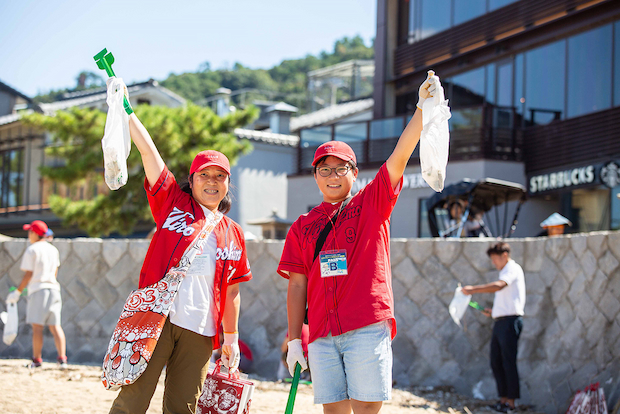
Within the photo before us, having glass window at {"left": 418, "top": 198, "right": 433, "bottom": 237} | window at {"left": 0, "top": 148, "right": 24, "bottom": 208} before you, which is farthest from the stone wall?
window at {"left": 0, "top": 148, "right": 24, "bottom": 208}

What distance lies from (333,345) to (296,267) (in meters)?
0.44

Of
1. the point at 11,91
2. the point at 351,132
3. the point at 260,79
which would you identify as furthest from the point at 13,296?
the point at 260,79

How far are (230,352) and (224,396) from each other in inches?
8.8

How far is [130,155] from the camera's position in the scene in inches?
484

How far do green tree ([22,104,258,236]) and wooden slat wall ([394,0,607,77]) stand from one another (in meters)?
5.33

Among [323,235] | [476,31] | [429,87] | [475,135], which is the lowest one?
[323,235]

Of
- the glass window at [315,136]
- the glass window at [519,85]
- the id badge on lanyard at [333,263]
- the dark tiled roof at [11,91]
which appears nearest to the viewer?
the id badge on lanyard at [333,263]

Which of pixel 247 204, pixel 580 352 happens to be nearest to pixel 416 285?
pixel 580 352

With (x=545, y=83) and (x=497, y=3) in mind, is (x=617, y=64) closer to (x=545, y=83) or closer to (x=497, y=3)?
(x=545, y=83)

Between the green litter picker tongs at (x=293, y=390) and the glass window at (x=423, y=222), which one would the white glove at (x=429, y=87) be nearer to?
the green litter picker tongs at (x=293, y=390)

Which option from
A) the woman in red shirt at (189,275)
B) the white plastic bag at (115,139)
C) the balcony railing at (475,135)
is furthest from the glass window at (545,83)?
the white plastic bag at (115,139)

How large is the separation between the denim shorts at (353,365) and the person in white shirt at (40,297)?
485 centimetres

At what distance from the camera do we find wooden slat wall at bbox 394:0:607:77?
1315 centimetres

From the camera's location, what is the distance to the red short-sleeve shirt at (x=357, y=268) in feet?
9.21
